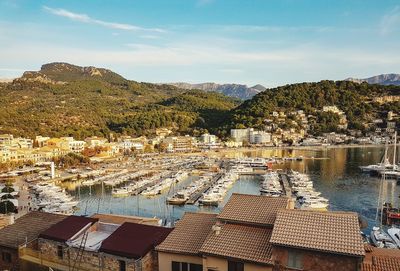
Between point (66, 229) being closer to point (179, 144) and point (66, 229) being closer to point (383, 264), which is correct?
point (383, 264)

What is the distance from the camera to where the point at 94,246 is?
1043cm

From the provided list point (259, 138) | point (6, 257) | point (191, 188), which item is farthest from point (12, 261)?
point (259, 138)

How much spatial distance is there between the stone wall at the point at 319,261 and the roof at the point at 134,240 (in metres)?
3.47

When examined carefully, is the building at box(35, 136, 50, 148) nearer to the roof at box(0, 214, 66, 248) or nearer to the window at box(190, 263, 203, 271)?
the roof at box(0, 214, 66, 248)

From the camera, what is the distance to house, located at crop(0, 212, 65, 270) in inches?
440

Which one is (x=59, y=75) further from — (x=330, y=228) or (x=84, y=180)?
(x=330, y=228)

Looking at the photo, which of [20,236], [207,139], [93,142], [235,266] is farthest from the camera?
[207,139]

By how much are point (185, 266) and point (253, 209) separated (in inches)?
90.0

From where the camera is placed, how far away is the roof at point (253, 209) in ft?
30.0

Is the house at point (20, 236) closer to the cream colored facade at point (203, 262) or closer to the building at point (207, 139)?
the cream colored facade at point (203, 262)

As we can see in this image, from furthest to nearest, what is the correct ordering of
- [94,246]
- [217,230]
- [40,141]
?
[40,141] < [94,246] < [217,230]

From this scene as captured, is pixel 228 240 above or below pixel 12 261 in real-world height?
above

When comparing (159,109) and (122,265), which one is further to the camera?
(159,109)

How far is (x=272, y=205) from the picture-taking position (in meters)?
9.69
